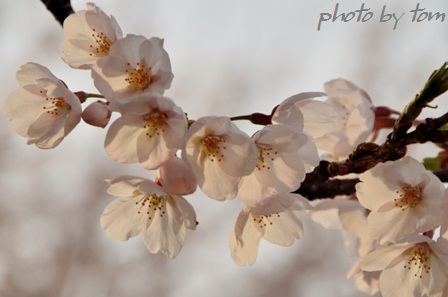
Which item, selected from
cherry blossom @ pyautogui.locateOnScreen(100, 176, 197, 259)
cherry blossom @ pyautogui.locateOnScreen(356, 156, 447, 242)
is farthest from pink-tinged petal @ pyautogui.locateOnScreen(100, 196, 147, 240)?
cherry blossom @ pyautogui.locateOnScreen(356, 156, 447, 242)

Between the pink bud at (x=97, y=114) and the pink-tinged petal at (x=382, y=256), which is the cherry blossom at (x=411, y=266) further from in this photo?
the pink bud at (x=97, y=114)

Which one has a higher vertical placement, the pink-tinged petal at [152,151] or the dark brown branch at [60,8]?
the dark brown branch at [60,8]

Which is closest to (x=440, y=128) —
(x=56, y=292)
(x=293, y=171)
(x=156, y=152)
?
(x=293, y=171)

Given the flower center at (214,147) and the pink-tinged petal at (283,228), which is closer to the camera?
the flower center at (214,147)

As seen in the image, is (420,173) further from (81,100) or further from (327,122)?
(81,100)

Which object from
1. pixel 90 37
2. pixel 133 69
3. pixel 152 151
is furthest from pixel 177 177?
pixel 90 37

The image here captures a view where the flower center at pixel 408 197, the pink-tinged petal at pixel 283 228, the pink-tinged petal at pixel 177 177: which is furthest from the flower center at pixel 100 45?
the flower center at pixel 408 197
